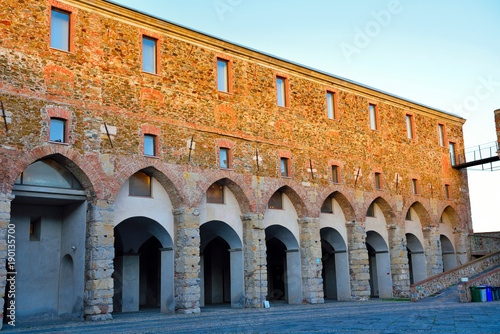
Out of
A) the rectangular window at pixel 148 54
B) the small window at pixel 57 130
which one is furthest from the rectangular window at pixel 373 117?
the small window at pixel 57 130

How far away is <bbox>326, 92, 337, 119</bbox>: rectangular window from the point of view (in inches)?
939

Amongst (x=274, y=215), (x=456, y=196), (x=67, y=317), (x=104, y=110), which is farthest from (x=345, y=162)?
(x=67, y=317)

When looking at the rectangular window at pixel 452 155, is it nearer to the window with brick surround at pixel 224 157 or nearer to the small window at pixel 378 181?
the small window at pixel 378 181

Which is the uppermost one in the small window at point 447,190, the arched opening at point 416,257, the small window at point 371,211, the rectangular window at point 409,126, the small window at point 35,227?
the rectangular window at point 409,126

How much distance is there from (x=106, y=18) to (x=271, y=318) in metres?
10.8

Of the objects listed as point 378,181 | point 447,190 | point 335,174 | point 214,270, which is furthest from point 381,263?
point 214,270

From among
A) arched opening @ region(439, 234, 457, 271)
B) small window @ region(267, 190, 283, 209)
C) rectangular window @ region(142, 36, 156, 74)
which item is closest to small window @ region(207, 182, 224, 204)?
small window @ region(267, 190, 283, 209)

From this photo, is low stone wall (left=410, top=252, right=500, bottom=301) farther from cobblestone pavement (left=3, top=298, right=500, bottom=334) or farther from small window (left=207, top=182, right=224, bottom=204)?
small window (left=207, top=182, right=224, bottom=204)

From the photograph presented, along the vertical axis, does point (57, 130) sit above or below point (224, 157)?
above

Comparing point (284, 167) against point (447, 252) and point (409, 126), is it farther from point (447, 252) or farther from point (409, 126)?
point (447, 252)

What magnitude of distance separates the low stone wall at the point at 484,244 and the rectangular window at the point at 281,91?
14.7m

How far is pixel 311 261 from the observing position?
21266mm

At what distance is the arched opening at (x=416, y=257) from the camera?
2697cm

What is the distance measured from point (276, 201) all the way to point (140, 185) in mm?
6177
